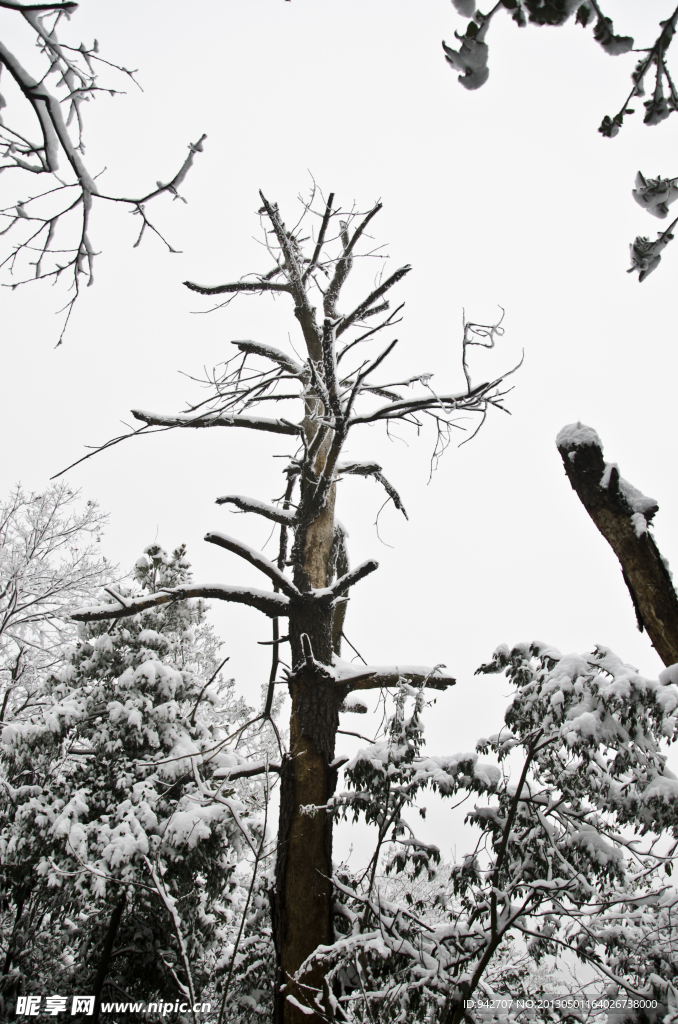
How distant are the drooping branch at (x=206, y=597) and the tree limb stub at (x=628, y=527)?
255 centimetres

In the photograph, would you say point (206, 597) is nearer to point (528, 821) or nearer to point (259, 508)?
point (259, 508)

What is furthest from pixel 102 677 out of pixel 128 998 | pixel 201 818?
pixel 128 998

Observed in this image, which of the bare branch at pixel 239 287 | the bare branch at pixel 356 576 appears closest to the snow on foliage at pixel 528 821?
the bare branch at pixel 356 576

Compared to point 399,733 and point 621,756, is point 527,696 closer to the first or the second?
point 621,756

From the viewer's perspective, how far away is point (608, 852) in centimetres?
373

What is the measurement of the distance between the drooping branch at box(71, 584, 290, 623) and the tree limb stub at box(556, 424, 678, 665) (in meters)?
2.55

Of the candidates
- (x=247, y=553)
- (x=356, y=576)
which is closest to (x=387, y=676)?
(x=356, y=576)

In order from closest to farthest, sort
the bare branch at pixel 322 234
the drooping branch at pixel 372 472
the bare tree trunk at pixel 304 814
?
the bare tree trunk at pixel 304 814 < the bare branch at pixel 322 234 < the drooping branch at pixel 372 472

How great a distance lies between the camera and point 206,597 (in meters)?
4.42

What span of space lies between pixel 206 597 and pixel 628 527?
3.13 metres

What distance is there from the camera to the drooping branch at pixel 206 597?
4266 millimetres

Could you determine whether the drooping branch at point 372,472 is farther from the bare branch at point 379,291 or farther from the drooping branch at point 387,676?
the drooping branch at point 387,676

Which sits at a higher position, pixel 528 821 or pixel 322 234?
pixel 322 234

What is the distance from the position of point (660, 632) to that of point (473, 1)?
7.75 ft
